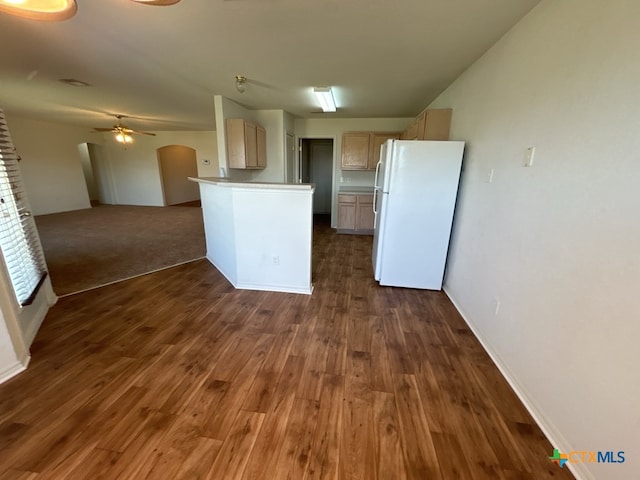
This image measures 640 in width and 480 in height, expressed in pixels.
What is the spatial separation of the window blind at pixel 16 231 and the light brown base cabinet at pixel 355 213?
444cm

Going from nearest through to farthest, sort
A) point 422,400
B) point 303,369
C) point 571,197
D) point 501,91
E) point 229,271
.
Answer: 1. point 571,197
2. point 422,400
3. point 303,369
4. point 501,91
5. point 229,271

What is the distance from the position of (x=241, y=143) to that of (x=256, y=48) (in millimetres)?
1837

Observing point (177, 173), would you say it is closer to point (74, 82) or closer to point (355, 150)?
point (74, 82)

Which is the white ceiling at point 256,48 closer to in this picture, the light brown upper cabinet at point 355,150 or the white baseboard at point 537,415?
the light brown upper cabinet at point 355,150

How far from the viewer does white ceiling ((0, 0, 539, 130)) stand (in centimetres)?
184

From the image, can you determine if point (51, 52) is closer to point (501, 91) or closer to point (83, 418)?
point (83, 418)

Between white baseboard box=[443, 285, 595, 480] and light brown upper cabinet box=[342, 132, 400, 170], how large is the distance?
13.3ft

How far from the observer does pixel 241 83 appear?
3367 millimetres

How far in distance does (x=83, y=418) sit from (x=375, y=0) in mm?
3096

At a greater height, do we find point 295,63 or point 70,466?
point 295,63

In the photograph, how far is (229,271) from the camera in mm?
3307

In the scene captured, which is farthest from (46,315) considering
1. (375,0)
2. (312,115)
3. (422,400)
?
(312,115)

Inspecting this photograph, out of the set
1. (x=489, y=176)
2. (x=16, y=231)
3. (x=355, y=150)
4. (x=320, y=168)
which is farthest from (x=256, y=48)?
(x=320, y=168)

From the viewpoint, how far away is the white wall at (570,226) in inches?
42.5
